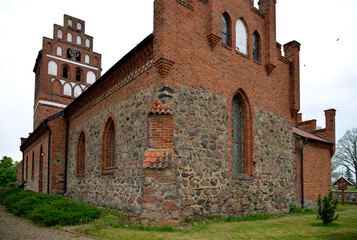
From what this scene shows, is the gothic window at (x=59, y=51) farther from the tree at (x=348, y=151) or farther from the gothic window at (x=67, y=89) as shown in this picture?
the tree at (x=348, y=151)

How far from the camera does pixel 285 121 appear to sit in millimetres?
13828

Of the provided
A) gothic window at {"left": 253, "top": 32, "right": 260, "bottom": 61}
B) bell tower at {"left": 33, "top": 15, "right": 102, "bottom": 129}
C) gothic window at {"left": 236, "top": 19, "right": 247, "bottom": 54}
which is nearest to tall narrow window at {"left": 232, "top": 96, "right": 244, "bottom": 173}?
gothic window at {"left": 236, "top": 19, "right": 247, "bottom": 54}

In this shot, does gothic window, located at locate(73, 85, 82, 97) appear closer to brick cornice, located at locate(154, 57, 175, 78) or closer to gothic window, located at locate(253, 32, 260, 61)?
gothic window, located at locate(253, 32, 260, 61)

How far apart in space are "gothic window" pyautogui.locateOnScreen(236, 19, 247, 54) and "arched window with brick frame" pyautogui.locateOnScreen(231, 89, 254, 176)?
1.86 m

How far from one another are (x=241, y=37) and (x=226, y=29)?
91 centimetres

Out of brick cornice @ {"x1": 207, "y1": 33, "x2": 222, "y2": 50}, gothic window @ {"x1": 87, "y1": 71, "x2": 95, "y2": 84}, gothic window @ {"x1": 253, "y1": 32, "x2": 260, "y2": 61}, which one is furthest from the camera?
gothic window @ {"x1": 87, "y1": 71, "x2": 95, "y2": 84}

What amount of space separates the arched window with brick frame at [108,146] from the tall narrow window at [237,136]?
553cm

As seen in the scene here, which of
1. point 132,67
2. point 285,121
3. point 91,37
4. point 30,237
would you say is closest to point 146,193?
point 30,237

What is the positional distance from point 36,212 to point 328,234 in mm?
8868

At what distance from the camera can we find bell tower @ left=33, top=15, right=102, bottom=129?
26969 millimetres

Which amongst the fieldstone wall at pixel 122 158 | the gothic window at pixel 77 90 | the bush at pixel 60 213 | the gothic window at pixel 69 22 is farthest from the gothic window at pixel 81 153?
the gothic window at pixel 69 22

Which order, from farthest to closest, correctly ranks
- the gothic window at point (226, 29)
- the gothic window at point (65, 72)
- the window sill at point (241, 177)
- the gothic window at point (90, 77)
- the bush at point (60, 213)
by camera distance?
the gothic window at point (90, 77) → the gothic window at point (65, 72) → the gothic window at point (226, 29) → the window sill at point (241, 177) → the bush at point (60, 213)

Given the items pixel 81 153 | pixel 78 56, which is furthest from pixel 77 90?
pixel 81 153

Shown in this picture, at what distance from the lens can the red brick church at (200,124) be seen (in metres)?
9.23
